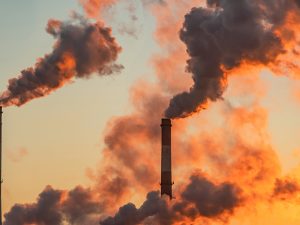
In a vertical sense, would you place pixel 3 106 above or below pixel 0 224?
above

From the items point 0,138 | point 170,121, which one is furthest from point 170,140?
point 0,138

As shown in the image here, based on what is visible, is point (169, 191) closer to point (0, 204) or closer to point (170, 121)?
point (170, 121)

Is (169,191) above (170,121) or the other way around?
the other way around

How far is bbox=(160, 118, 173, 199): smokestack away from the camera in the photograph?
7744cm

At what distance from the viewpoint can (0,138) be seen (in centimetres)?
8475

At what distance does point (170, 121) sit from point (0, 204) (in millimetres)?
16540

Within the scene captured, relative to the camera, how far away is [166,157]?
78125 mm

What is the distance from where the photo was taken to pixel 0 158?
86.1m

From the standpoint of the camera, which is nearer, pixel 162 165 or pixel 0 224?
pixel 162 165

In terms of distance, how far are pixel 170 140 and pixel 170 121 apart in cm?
143

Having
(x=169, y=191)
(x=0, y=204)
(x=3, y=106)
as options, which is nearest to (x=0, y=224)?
(x=0, y=204)

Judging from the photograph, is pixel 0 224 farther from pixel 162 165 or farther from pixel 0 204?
pixel 162 165

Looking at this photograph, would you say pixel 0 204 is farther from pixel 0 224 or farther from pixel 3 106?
pixel 3 106

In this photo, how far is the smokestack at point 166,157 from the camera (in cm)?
7744
